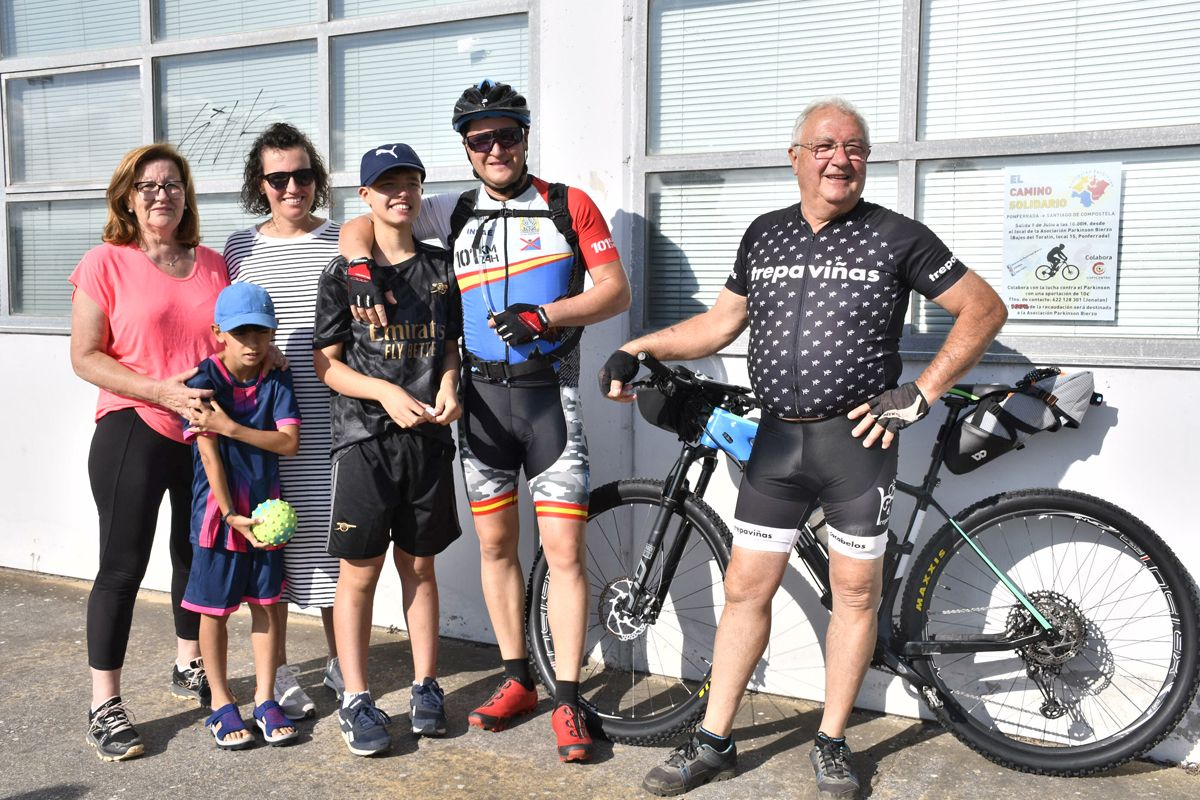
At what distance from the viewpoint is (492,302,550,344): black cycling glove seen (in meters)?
3.57

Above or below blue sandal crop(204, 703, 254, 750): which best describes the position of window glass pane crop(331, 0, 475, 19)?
above

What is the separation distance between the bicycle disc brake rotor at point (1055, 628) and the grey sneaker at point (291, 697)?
2445mm

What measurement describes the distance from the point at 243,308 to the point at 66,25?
3375mm

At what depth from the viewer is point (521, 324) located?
11.7ft

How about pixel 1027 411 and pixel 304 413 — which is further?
pixel 304 413

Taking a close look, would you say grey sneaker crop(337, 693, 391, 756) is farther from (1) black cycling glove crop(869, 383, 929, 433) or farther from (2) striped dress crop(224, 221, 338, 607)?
(1) black cycling glove crop(869, 383, 929, 433)

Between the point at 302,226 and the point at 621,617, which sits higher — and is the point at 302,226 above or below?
above

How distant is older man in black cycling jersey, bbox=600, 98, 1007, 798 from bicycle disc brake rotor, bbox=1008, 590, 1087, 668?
0.57 meters

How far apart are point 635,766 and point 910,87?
2523 millimetres

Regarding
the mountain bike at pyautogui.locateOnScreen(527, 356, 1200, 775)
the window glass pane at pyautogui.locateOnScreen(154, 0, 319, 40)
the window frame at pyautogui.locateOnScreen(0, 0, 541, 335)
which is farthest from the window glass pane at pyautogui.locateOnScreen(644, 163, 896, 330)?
the window glass pane at pyautogui.locateOnScreen(154, 0, 319, 40)

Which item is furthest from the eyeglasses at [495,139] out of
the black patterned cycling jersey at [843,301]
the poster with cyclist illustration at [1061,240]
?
the poster with cyclist illustration at [1061,240]

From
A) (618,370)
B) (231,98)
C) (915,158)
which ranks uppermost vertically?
(231,98)

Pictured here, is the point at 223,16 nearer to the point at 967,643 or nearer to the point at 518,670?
the point at 518,670

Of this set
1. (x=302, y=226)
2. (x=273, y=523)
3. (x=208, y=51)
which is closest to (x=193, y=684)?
(x=273, y=523)
